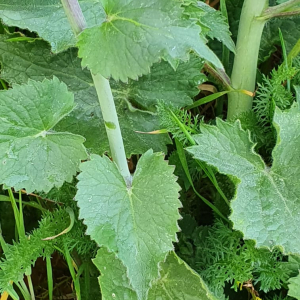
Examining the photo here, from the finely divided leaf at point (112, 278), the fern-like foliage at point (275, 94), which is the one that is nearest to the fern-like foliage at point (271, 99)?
the fern-like foliage at point (275, 94)

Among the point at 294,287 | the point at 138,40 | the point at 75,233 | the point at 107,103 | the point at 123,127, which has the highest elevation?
the point at 138,40

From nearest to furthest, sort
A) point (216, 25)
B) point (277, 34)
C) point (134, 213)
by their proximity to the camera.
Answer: point (134, 213)
point (216, 25)
point (277, 34)

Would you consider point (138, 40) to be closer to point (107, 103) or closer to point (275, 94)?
point (107, 103)

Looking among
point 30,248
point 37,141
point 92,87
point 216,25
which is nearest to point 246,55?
point 216,25

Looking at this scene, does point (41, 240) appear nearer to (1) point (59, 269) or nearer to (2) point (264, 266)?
(1) point (59, 269)

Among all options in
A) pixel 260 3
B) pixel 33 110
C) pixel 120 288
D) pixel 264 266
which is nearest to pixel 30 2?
pixel 33 110

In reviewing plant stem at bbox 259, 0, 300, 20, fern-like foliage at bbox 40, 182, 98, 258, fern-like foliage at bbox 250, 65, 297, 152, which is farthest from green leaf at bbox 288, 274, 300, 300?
plant stem at bbox 259, 0, 300, 20
